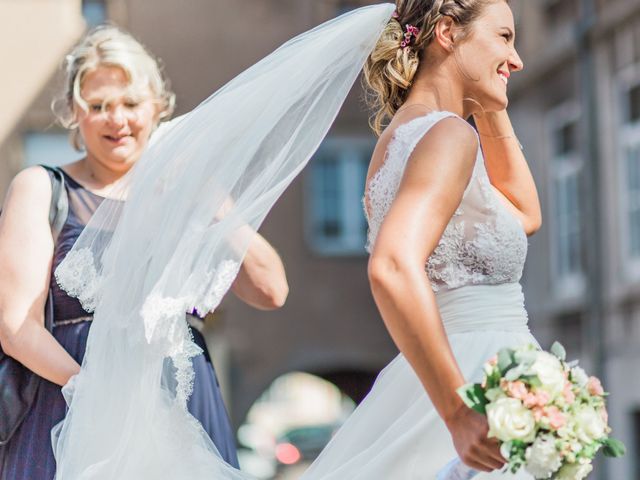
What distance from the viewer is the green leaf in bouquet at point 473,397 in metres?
2.49

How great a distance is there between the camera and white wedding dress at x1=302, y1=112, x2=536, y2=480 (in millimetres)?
2922

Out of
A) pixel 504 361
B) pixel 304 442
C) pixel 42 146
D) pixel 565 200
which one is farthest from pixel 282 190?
pixel 304 442

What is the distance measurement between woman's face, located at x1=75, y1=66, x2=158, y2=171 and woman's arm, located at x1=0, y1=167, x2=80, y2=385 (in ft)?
0.76

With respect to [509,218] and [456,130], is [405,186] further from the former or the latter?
[509,218]

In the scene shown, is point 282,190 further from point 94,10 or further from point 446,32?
point 94,10

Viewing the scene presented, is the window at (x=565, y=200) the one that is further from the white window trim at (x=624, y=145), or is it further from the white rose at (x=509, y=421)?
the white rose at (x=509, y=421)

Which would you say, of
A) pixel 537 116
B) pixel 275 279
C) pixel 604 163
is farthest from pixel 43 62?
pixel 275 279

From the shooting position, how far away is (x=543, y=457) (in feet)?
8.13

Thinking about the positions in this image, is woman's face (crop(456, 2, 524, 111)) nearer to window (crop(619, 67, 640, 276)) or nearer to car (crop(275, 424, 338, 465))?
window (crop(619, 67, 640, 276))

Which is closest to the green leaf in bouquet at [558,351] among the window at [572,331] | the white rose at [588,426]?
the white rose at [588,426]

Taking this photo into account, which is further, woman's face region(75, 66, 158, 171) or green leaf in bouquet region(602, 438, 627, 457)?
woman's face region(75, 66, 158, 171)

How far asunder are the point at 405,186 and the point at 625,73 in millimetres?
13418

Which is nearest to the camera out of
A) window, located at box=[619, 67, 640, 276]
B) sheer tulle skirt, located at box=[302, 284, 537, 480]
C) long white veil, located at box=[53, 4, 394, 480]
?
sheer tulle skirt, located at box=[302, 284, 537, 480]

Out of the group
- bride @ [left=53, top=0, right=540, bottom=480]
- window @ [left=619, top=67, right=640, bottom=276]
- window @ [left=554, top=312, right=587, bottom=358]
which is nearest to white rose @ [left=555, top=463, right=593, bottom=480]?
bride @ [left=53, top=0, right=540, bottom=480]
